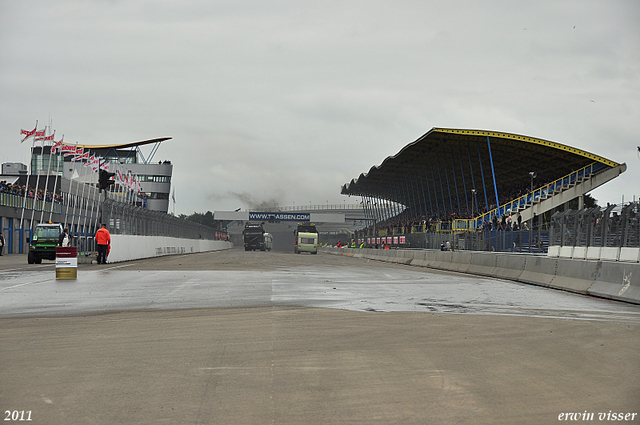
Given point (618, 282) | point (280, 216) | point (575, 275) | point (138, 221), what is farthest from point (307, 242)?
point (618, 282)

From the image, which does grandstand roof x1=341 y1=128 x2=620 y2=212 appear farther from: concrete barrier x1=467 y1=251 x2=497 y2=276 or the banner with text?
the banner with text

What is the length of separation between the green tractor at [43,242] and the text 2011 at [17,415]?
30.9 metres

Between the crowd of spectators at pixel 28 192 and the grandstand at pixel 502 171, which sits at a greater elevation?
the grandstand at pixel 502 171

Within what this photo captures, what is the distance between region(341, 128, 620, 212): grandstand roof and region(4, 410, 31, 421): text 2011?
2058 inches

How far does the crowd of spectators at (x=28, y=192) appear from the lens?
5528 cm

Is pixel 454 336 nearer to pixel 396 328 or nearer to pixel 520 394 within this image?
pixel 396 328

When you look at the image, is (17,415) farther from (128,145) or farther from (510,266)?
(128,145)

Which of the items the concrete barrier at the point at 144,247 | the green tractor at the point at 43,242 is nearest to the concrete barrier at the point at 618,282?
the concrete barrier at the point at 144,247

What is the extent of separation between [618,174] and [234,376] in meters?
57.4

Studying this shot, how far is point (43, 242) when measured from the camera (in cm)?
3412

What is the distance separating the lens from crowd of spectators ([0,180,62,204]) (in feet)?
181

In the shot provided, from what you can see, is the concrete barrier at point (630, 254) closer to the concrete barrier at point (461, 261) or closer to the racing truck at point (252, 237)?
the concrete barrier at point (461, 261)

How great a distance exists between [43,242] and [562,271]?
25.5 m

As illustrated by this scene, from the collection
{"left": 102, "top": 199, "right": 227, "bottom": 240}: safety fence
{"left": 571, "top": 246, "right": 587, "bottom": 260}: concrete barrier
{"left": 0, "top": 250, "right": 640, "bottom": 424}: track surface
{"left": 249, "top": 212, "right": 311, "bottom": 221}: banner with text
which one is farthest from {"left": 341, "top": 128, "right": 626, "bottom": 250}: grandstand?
{"left": 249, "top": 212, "right": 311, "bottom": 221}: banner with text
